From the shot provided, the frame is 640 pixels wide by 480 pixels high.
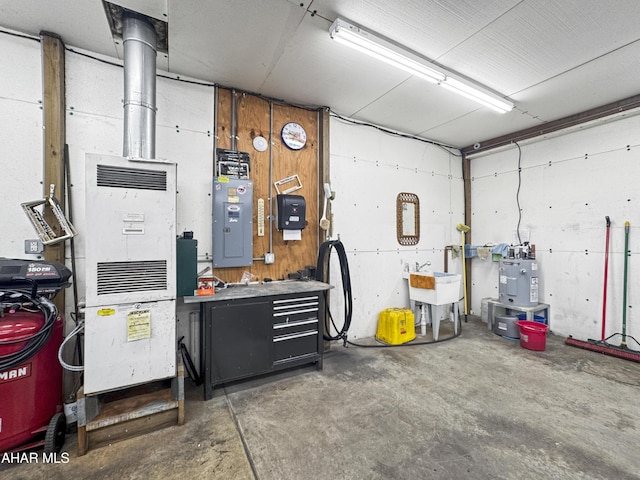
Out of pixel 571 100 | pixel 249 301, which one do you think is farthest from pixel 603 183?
pixel 249 301

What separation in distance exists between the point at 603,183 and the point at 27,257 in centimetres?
554

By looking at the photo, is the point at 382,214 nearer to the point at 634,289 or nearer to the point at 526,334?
the point at 526,334

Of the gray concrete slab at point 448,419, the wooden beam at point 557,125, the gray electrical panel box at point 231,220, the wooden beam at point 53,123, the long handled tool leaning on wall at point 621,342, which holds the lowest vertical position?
the gray concrete slab at point 448,419

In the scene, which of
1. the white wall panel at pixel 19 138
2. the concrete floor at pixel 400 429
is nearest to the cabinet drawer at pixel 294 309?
the concrete floor at pixel 400 429

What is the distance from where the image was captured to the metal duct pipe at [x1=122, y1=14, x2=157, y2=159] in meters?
1.95

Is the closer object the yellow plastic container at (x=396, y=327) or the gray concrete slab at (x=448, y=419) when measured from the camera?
the gray concrete slab at (x=448, y=419)

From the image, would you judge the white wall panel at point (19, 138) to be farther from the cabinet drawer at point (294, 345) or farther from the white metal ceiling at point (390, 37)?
the cabinet drawer at point (294, 345)

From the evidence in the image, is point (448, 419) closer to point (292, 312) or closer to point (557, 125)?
point (292, 312)

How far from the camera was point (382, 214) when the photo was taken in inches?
148

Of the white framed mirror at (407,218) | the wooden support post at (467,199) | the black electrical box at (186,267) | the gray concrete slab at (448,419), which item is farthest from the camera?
the wooden support post at (467,199)

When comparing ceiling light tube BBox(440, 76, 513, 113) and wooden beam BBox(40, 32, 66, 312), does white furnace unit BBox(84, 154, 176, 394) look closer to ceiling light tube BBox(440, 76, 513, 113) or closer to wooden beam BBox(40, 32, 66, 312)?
wooden beam BBox(40, 32, 66, 312)

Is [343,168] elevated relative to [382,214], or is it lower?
elevated

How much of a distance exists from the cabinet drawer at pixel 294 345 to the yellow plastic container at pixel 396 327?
3.70 ft

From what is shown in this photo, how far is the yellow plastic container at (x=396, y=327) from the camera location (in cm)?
335
